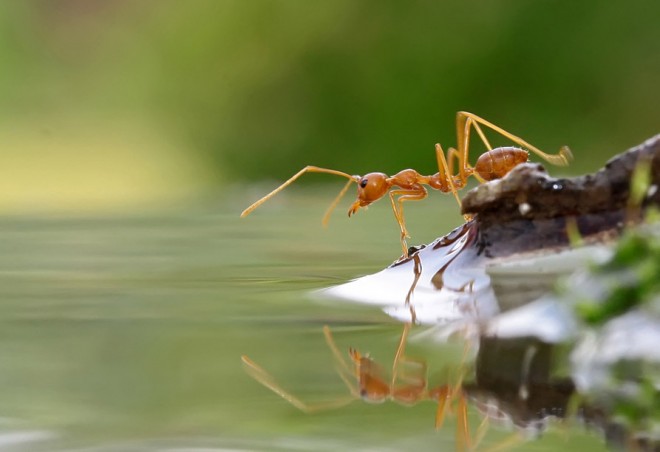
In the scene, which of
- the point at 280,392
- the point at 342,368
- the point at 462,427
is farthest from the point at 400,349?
the point at 462,427

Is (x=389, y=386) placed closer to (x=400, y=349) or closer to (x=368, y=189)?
(x=400, y=349)

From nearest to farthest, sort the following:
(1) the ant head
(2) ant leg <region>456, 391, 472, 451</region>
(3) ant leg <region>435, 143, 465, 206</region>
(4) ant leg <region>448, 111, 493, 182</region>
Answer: (2) ant leg <region>456, 391, 472, 451</region> < (3) ant leg <region>435, 143, 465, 206</region> < (4) ant leg <region>448, 111, 493, 182</region> < (1) the ant head

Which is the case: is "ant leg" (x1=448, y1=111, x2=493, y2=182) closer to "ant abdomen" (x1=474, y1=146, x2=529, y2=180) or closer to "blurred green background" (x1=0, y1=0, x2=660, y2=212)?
"ant abdomen" (x1=474, y1=146, x2=529, y2=180)

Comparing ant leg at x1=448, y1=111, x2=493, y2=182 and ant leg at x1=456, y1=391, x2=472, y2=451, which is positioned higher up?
ant leg at x1=448, y1=111, x2=493, y2=182

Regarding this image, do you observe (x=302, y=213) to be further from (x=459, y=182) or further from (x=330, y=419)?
(x=330, y=419)

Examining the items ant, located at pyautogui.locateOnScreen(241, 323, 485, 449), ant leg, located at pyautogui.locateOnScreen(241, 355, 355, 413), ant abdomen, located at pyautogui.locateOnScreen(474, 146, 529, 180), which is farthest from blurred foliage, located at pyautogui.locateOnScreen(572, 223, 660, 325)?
ant abdomen, located at pyautogui.locateOnScreen(474, 146, 529, 180)

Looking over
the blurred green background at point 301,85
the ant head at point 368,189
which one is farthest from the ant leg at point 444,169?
the blurred green background at point 301,85

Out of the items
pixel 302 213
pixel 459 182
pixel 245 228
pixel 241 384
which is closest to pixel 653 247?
pixel 241 384
